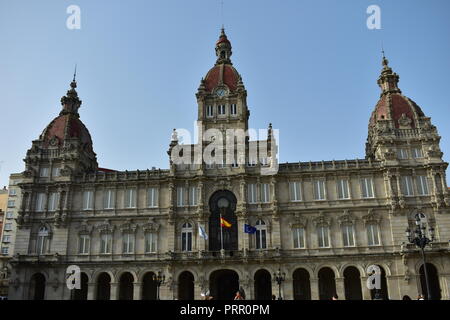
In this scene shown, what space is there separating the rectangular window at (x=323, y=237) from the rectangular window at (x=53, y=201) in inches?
1411

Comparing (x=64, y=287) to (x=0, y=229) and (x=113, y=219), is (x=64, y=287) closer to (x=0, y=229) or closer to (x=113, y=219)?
(x=113, y=219)

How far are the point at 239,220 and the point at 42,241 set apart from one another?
27.2m

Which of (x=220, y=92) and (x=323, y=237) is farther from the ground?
(x=220, y=92)

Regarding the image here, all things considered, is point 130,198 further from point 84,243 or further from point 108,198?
point 84,243

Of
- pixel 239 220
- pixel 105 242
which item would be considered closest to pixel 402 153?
pixel 239 220

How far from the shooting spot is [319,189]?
53719 mm

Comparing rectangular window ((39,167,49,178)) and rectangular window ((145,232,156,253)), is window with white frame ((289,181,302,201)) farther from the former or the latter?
rectangular window ((39,167,49,178))

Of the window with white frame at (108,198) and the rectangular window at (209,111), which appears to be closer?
the window with white frame at (108,198)

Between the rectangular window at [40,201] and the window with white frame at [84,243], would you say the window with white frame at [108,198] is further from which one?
the rectangular window at [40,201]

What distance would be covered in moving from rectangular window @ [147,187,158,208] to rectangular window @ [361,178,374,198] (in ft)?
89.9

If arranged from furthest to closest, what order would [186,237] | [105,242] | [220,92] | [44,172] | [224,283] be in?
[220,92] < [44,172] < [105,242] < [186,237] < [224,283]

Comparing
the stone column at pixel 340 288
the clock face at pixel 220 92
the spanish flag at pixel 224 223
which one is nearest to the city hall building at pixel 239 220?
the stone column at pixel 340 288

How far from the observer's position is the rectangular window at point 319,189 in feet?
175

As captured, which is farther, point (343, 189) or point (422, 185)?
point (343, 189)
